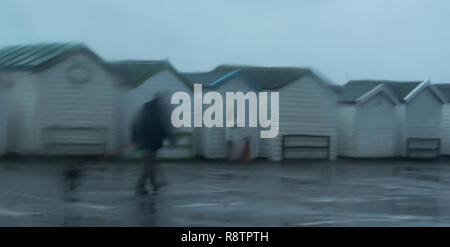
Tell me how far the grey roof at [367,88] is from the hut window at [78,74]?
975 cm

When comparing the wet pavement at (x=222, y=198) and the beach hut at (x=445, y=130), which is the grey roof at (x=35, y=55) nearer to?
the wet pavement at (x=222, y=198)

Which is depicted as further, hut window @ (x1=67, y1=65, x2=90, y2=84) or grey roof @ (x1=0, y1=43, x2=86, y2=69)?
hut window @ (x1=67, y1=65, x2=90, y2=84)

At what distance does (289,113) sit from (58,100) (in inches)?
298

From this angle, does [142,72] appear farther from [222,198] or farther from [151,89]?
[222,198]

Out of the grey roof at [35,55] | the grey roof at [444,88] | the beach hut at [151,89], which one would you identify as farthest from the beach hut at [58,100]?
the grey roof at [444,88]

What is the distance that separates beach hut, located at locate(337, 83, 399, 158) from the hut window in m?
9.24

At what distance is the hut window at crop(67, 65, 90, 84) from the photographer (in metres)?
17.9

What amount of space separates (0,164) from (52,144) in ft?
6.54

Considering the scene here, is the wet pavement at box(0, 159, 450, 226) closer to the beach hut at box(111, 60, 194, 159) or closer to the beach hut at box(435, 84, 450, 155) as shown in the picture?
the beach hut at box(111, 60, 194, 159)

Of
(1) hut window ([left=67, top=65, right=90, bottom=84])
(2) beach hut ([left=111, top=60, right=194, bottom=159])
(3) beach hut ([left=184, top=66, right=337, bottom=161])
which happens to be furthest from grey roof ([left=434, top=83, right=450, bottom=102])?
(1) hut window ([left=67, top=65, right=90, bottom=84])

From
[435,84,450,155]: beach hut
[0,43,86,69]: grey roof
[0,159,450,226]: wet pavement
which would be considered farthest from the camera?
[435,84,450,155]: beach hut

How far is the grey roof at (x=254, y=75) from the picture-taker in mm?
20656

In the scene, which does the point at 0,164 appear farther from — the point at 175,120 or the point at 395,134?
the point at 395,134

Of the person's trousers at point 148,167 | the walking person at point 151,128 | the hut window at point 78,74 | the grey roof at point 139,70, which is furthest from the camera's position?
the grey roof at point 139,70
